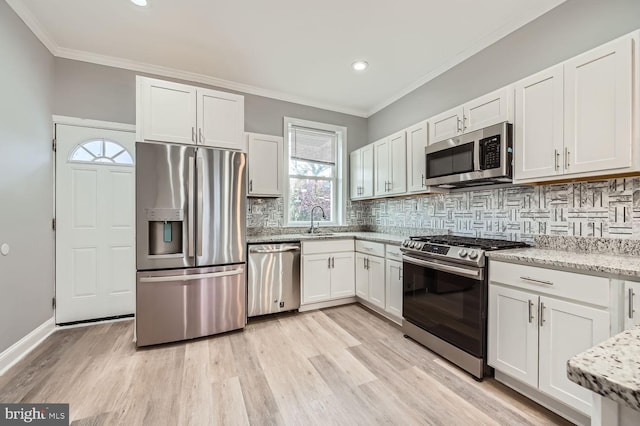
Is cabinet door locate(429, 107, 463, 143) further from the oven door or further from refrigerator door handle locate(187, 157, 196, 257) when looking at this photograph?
refrigerator door handle locate(187, 157, 196, 257)

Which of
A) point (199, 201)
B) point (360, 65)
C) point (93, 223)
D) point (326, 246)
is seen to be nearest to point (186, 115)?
point (199, 201)

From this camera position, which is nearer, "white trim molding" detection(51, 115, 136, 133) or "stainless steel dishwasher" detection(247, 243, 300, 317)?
"white trim molding" detection(51, 115, 136, 133)

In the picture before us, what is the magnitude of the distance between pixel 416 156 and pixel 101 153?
11.5ft

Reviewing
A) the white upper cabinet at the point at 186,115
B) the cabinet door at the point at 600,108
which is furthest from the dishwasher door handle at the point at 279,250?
the cabinet door at the point at 600,108

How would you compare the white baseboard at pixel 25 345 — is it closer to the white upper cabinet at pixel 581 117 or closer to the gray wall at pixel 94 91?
the gray wall at pixel 94 91

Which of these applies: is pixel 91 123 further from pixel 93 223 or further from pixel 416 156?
pixel 416 156

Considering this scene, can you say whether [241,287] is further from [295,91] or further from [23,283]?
[295,91]

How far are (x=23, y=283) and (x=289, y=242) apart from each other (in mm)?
2370

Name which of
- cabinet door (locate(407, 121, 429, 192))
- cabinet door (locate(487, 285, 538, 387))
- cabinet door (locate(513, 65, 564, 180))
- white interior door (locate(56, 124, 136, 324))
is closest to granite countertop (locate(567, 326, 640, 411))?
cabinet door (locate(487, 285, 538, 387))

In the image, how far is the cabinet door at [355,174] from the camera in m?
3.91

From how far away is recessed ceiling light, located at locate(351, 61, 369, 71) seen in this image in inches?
116

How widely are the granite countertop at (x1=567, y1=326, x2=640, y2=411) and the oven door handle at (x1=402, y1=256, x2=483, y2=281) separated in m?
1.48

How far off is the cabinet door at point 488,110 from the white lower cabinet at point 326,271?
Answer: 1.90 m

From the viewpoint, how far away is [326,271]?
3.33 m
